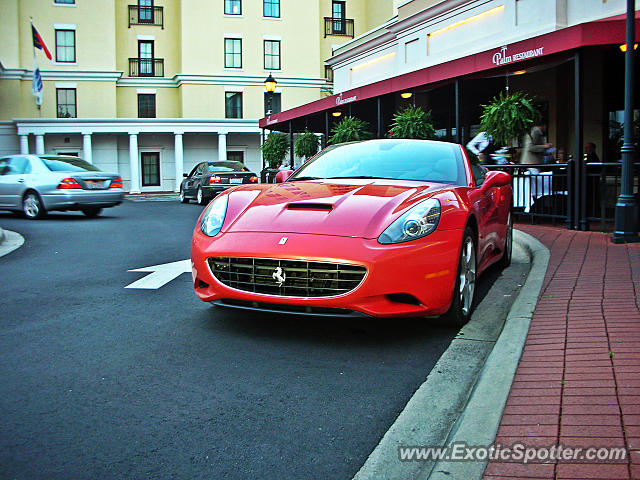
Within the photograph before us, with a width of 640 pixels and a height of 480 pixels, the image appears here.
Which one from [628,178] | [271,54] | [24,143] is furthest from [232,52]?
[628,178]

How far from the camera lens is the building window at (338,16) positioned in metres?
47.6

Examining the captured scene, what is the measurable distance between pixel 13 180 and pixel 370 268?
13.3 meters

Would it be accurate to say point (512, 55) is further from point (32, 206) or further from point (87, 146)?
point (87, 146)

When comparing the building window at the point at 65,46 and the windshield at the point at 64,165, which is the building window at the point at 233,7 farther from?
the windshield at the point at 64,165

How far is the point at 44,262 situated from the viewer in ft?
26.5

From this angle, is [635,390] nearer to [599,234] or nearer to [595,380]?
[595,380]

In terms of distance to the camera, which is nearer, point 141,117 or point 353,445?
point 353,445

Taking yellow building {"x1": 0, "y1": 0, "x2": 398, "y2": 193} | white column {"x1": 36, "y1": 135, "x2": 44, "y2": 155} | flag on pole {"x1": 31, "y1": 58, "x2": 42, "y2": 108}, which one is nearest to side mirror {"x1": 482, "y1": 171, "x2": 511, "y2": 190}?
yellow building {"x1": 0, "y1": 0, "x2": 398, "y2": 193}

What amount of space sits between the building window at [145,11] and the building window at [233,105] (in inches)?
279

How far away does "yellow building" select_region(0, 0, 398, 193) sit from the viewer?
41656 mm

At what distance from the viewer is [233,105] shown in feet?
148

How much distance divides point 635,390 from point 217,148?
149ft

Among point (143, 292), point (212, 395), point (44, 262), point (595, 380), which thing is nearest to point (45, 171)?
point (44, 262)

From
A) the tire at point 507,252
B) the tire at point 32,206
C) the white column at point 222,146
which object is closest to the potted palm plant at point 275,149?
the tire at point 32,206
